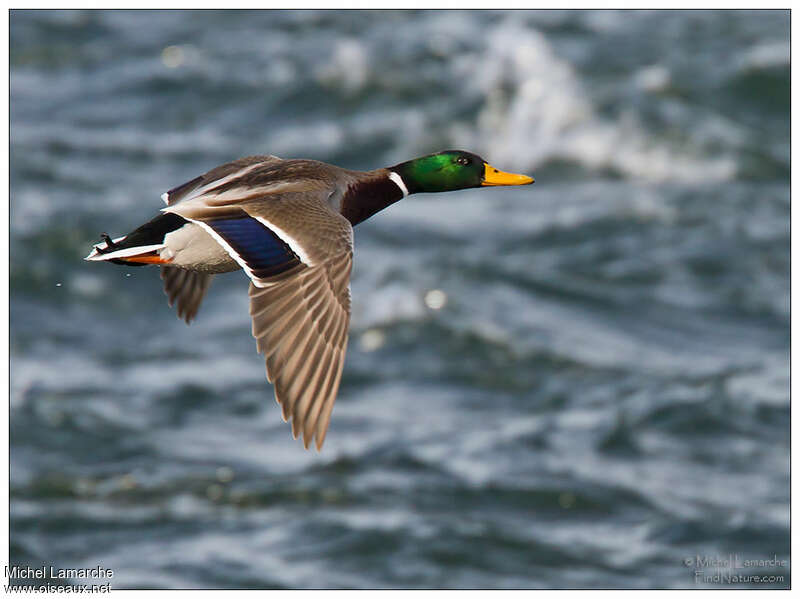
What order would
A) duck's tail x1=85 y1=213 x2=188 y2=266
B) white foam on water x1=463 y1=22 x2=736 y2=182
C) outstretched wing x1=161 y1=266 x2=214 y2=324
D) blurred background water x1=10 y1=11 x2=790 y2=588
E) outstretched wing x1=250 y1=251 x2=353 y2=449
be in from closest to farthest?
outstretched wing x1=250 y1=251 x2=353 y2=449, duck's tail x1=85 y1=213 x2=188 y2=266, outstretched wing x1=161 y1=266 x2=214 y2=324, blurred background water x1=10 y1=11 x2=790 y2=588, white foam on water x1=463 y1=22 x2=736 y2=182

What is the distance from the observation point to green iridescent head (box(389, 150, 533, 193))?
6.06 metres

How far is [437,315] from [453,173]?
6.96 m

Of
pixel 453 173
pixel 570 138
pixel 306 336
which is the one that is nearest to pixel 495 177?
pixel 453 173

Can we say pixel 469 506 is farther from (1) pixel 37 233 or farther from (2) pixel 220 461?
(1) pixel 37 233

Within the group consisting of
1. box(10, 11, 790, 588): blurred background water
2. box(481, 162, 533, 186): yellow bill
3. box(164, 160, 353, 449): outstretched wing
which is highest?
box(164, 160, 353, 449): outstretched wing

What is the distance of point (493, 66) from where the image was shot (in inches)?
621

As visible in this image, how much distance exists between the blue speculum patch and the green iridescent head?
3.68ft

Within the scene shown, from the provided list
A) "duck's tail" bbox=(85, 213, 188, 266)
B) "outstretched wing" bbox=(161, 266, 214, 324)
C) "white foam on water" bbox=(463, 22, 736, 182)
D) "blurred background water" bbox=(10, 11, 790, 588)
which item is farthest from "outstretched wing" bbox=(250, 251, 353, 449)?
"white foam on water" bbox=(463, 22, 736, 182)

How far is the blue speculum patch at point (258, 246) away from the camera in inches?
194

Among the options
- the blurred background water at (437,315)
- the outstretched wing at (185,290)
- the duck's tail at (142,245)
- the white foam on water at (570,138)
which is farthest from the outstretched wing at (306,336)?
the white foam on water at (570,138)

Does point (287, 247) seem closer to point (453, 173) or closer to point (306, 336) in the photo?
point (306, 336)

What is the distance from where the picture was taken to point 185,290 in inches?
247

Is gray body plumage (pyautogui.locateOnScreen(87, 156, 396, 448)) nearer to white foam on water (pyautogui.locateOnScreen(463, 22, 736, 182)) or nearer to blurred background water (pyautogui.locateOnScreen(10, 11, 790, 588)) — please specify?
blurred background water (pyautogui.locateOnScreen(10, 11, 790, 588))

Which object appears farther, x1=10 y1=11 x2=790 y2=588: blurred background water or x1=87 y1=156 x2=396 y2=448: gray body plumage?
x1=10 y1=11 x2=790 y2=588: blurred background water
